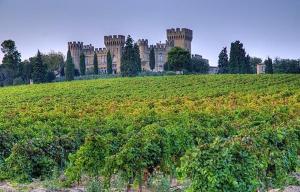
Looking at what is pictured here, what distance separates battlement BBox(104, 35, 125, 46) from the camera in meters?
122

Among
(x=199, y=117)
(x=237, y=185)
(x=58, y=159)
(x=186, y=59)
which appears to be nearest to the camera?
(x=237, y=185)

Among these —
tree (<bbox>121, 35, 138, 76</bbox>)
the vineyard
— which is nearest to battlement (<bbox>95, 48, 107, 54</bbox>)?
tree (<bbox>121, 35, 138, 76</bbox>)

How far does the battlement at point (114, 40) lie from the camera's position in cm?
12238

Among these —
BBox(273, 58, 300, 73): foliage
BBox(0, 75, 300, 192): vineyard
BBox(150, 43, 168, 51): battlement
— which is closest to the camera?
BBox(0, 75, 300, 192): vineyard

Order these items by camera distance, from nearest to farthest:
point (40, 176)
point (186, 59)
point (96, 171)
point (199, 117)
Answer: point (96, 171) < point (40, 176) < point (199, 117) < point (186, 59)

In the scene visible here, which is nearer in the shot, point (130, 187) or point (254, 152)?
point (254, 152)

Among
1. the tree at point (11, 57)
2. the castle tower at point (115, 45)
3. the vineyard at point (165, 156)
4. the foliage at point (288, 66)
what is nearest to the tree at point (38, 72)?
the tree at point (11, 57)

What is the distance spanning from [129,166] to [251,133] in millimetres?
3077

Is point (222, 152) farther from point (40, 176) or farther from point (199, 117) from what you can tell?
point (199, 117)

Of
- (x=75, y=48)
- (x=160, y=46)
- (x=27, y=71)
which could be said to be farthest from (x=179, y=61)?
(x=75, y=48)

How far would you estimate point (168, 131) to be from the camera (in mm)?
15516

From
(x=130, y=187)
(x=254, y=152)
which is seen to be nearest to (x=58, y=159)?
(x=130, y=187)

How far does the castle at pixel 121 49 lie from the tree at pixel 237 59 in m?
33.5

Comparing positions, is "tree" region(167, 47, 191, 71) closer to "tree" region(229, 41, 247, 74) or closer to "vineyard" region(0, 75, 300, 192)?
"tree" region(229, 41, 247, 74)
